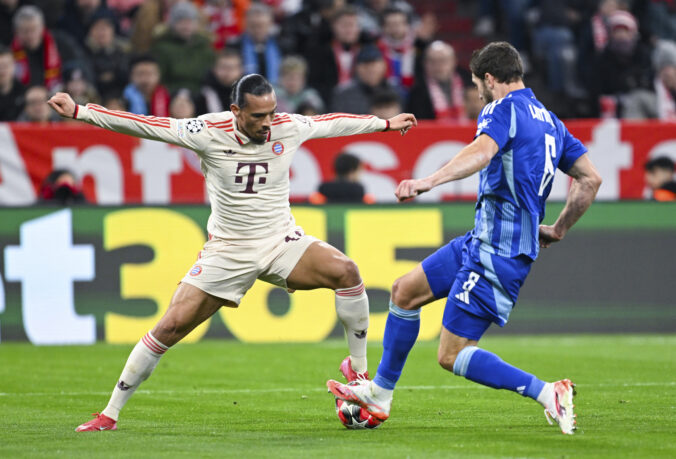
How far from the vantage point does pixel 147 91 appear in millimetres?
15609

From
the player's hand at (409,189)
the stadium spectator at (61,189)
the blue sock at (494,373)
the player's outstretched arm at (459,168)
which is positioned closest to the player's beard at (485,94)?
the player's outstretched arm at (459,168)

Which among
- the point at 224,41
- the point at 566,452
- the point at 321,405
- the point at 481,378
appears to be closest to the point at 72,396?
the point at 321,405

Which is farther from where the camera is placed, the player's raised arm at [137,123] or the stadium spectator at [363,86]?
the stadium spectator at [363,86]

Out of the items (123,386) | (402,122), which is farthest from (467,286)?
(123,386)

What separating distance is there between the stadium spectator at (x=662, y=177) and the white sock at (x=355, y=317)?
7.40 metres

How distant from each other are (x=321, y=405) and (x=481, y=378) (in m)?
2.16

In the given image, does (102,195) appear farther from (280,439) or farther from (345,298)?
(280,439)

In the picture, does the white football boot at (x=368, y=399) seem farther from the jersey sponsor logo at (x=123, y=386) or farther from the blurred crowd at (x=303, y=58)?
the blurred crowd at (x=303, y=58)

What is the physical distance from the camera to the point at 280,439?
697 centimetres

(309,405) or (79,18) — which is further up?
(79,18)

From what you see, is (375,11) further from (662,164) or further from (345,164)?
(662,164)

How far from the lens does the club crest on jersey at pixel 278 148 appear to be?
25.8 ft

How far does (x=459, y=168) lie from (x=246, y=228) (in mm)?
2038

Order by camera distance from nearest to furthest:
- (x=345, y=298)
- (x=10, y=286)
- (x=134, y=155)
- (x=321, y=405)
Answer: (x=345, y=298) < (x=321, y=405) < (x=10, y=286) < (x=134, y=155)
